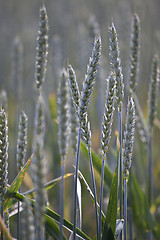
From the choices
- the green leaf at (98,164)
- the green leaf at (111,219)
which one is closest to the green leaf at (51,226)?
the green leaf at (111,219)

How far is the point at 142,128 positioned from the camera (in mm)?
1607

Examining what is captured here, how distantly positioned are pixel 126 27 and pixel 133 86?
0.92 m

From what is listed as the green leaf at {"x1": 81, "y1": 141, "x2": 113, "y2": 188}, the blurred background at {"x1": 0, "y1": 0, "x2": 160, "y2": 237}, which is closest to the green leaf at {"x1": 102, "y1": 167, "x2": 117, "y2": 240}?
the green leaf at {"x1": 81, "y1": 141, "x2": 113, "y2": 188}

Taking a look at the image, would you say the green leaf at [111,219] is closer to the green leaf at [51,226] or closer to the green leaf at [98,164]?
the green leaf at [51,226]

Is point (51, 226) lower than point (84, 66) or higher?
lower

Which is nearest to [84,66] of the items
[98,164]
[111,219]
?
[98,164]

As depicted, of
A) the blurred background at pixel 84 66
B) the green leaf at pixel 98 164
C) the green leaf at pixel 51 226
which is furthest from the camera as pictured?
the blurred background at pixel 84 66

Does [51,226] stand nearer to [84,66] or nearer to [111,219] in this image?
[111,219]

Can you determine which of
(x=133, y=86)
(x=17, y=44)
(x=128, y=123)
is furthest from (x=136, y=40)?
(x=17, y=44)

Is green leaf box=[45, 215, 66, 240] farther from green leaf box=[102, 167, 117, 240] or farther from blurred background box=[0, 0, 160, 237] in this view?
blurred background box=[0, 0, 160, 237]

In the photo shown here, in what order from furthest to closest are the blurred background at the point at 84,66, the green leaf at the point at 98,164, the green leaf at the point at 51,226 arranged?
1. the blurred background at the point at 84,66
2. the green leaf at the point at 98,164
3. the green leaf at the point at 51,226

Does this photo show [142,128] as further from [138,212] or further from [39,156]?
[39,156]

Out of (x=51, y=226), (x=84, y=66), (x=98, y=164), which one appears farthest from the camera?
(x=84, y=66)

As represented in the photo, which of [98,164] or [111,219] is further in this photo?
[98,164]
